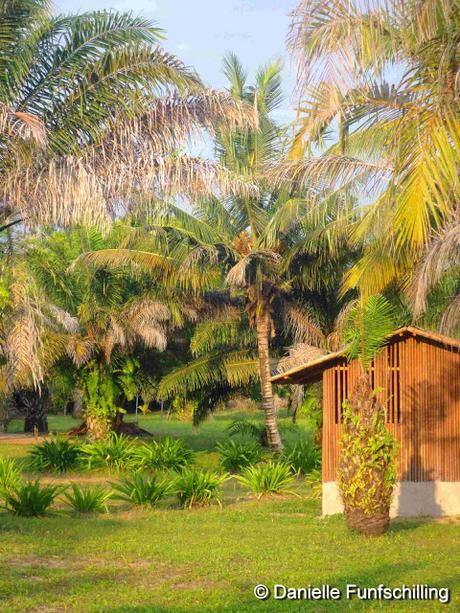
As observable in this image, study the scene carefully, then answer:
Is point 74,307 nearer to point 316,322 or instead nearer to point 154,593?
point 316,322

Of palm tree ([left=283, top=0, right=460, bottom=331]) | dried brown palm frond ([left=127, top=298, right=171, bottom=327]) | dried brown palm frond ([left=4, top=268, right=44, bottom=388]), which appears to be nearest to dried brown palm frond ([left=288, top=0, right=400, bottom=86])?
palm tree ([left=283, top=0, right=460, bottom=331])

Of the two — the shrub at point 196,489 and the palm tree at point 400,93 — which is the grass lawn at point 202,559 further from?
the palm tree at point 400,93

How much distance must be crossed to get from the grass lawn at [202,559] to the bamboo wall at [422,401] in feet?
3.26

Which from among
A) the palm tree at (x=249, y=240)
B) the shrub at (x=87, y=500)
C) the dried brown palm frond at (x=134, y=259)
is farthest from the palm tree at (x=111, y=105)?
the dried brown palm frond at (x=134, y=259)

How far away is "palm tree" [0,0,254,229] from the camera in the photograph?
44.0ft

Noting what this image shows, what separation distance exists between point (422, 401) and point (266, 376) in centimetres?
893

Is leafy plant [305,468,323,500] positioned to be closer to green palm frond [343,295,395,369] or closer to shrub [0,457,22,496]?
green palm frond [343,295,395,369]

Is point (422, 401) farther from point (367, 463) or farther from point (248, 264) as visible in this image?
point (248, 264)

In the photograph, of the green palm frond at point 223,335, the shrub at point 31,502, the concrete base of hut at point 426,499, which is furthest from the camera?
the green palm frond at point 223,335

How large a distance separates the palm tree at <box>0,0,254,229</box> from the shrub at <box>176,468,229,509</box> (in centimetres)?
530

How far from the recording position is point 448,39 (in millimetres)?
9266

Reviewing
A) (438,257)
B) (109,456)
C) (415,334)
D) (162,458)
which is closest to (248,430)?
(109,456)

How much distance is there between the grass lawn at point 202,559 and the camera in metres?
8.88

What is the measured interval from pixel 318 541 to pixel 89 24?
7700 millimetres
